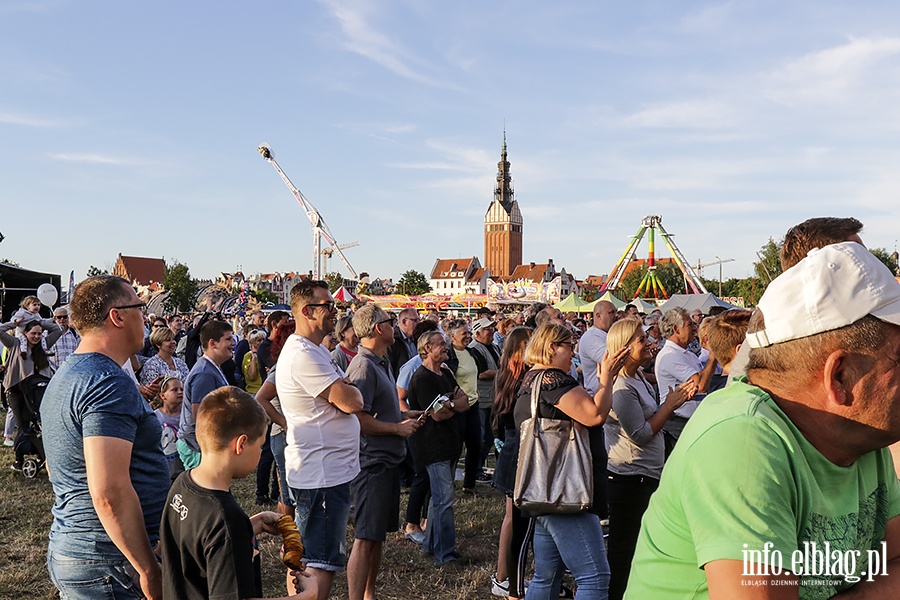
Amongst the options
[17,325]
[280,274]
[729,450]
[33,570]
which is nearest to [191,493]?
[729,450]

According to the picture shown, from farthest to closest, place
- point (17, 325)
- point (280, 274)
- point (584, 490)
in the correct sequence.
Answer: point (280, 274) → point (17, 325) → point (584, 490)

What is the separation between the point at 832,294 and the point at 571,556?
8.65ft

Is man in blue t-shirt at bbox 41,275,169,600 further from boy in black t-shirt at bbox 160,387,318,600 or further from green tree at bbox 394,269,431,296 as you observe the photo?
green tree at bbox 394,269,431,296

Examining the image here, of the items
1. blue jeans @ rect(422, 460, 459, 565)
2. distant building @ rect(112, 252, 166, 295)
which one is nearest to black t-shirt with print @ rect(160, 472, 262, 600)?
blue jeans @ rect(422, 460, 459, 565)

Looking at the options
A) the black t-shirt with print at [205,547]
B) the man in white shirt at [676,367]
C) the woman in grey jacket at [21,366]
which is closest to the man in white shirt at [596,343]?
the man in white shirt at [676,367]

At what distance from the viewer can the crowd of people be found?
1.27 meters

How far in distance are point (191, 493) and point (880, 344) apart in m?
2.08

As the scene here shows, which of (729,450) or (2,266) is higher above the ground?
(2,266)

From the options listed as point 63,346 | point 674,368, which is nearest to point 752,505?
point 674,368

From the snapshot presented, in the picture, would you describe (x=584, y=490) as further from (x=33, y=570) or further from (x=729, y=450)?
(x=33, y=570)

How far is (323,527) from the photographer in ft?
13.1

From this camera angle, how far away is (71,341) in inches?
371

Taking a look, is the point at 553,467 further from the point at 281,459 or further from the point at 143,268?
the point at 143,268

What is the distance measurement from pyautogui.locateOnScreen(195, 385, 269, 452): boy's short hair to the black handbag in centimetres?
156
